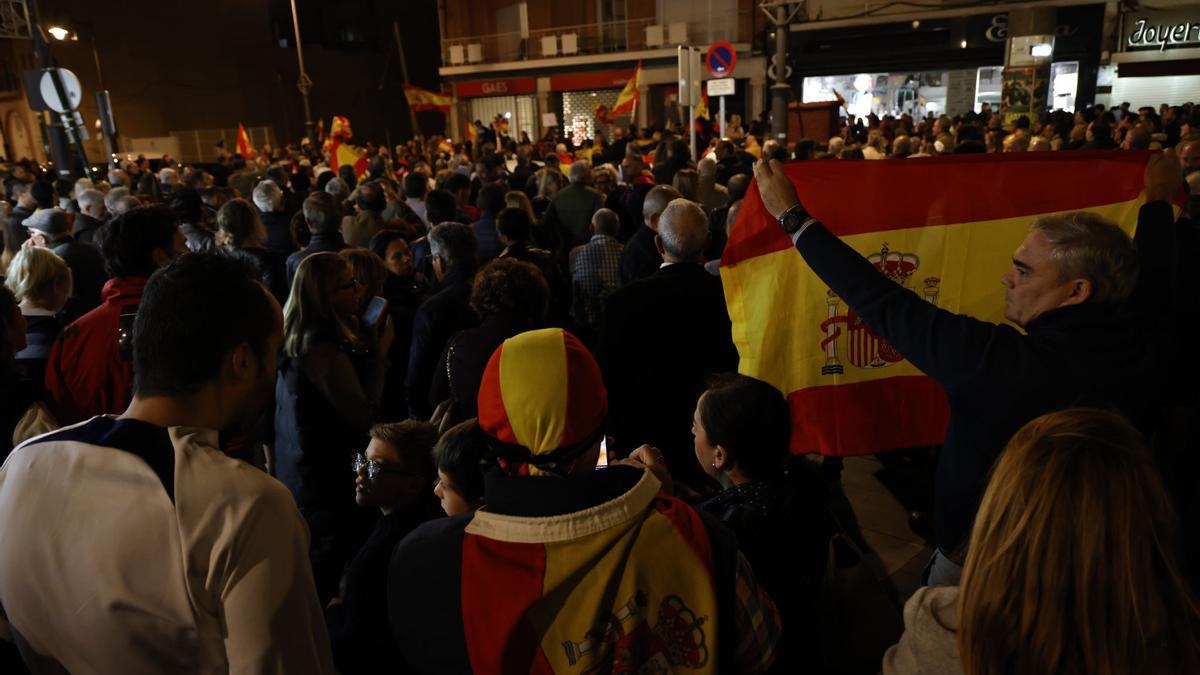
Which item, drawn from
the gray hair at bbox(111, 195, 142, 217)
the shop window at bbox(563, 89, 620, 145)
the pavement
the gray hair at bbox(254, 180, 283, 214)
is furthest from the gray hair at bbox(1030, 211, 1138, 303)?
the shop window at bbox(563, 89, 620, 145)

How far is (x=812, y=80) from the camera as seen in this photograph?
990 inches

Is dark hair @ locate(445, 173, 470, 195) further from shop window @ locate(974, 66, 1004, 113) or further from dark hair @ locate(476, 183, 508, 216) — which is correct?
shop window @ locate(974, 66, 1004, 113)

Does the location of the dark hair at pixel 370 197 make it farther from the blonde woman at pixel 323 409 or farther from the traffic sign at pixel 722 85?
the traffic sign at pixel 722 85

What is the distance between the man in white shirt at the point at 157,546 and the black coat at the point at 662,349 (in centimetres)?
224

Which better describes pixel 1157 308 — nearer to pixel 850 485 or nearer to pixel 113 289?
pixel 850 485

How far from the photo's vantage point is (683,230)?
3.55 meters

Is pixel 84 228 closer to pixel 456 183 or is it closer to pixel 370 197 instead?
pixel 370 197

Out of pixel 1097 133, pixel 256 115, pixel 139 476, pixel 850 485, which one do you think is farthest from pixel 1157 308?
pixel 256 115

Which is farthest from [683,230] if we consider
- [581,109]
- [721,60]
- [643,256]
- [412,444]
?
[581,109]

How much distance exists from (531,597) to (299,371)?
7.14ft

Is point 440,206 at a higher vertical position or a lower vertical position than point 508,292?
higher

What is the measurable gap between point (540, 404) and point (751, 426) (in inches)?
32.4

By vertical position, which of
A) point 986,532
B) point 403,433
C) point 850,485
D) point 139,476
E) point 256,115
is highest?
point 256,115

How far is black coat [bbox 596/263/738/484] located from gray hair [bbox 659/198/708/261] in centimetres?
8
